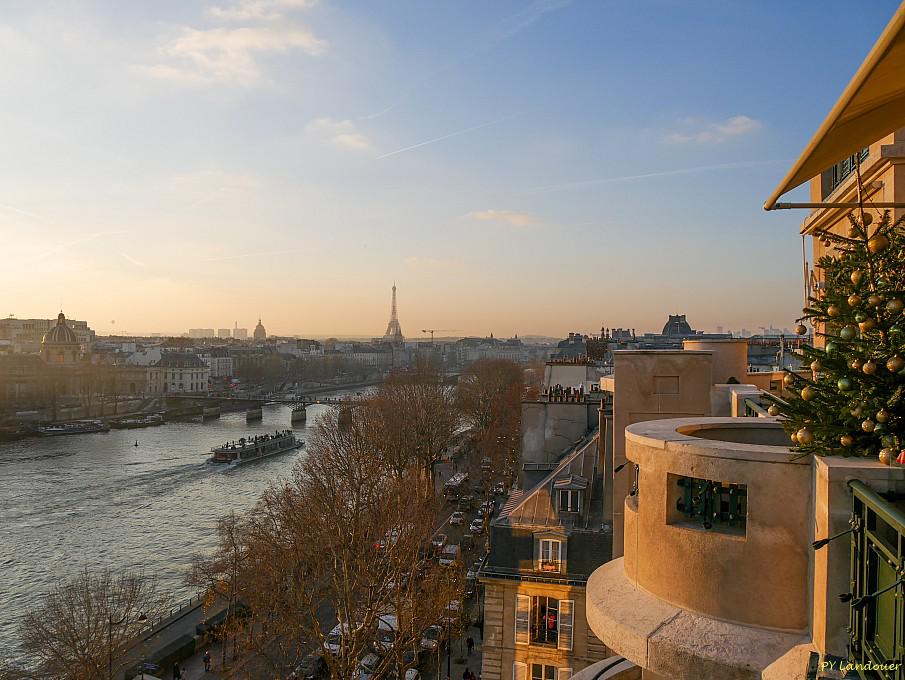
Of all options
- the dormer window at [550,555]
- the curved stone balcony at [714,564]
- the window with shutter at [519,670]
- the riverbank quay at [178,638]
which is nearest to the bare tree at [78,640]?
the riverbank quay at [178,638]

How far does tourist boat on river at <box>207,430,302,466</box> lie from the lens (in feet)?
118

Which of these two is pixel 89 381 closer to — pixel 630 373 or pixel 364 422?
pixel 364 422

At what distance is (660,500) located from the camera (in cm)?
312

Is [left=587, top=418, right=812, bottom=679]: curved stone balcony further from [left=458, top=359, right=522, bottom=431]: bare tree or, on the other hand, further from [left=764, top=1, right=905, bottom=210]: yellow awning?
[left=458, top=359, right=522, bottom=431]: bare tree

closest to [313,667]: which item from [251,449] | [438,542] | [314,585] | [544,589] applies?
[314,585]

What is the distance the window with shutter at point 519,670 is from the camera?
9664 millimetres

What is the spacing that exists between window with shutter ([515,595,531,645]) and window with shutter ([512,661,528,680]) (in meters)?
0.27

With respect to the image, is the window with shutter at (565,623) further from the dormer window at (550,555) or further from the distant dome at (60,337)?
the distant dome at (60,337)

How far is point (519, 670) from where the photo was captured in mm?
9680

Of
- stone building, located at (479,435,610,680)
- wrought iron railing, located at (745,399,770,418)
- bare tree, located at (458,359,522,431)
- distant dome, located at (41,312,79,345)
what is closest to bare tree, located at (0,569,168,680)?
stone building, located at (479,435,610,680)

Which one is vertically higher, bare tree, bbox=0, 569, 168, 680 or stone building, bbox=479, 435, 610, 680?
stone building, bbox=479, 435, 610, 680

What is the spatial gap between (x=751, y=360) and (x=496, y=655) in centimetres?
1449

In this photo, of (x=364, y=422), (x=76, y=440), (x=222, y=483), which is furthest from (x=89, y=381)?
(x=364, y=422)

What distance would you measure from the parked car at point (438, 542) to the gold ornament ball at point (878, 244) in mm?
17804
